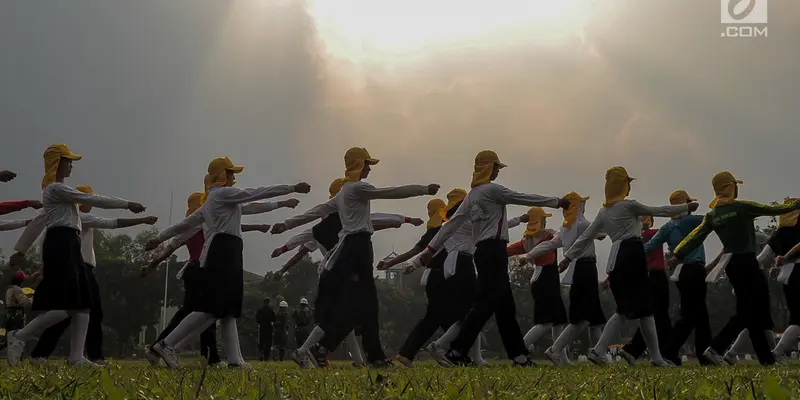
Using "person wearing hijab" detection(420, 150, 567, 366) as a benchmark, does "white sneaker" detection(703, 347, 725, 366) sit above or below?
below

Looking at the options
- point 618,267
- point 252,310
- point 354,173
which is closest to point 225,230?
point 354,173

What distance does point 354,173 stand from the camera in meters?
9.70

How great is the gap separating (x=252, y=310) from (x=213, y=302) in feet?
138

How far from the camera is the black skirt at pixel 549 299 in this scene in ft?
41.8

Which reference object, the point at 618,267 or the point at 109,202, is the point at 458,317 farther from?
the point at 109,202

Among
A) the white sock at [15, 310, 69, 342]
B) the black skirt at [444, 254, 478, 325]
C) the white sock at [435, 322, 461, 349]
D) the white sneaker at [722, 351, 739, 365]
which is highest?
the black skirt at [444, 254, 478, 325]

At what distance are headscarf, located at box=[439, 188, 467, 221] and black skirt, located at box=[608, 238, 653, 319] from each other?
8.48ft

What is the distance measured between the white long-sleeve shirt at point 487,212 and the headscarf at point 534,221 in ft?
13.3

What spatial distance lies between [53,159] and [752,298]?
319 inches

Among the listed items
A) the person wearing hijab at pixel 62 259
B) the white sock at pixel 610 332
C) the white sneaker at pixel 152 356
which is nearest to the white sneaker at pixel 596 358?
the white sock at pixel 610 332

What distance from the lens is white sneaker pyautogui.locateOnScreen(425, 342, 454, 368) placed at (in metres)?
9.22

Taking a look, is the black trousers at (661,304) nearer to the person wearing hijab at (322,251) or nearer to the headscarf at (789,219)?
the headscarf at (789,219)

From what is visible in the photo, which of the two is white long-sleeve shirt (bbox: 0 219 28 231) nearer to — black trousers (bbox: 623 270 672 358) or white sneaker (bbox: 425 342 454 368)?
white sneaker (bbox: 425 342 454 368)

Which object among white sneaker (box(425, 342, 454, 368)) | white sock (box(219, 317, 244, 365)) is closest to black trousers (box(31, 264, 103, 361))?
white sock (box(219, 317, 244, 365))
